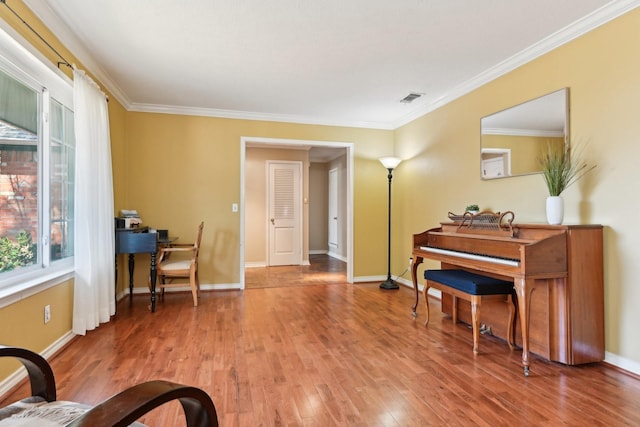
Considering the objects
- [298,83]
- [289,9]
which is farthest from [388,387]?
[298,83]

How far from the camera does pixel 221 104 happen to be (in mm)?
4371

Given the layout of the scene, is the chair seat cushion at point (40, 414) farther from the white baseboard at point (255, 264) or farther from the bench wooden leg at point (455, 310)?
the white baseboard at point (255, 264)

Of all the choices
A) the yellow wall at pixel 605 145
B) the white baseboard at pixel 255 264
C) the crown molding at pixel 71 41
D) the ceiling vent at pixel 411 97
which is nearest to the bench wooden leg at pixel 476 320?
the yellow wall at pixel 605 145

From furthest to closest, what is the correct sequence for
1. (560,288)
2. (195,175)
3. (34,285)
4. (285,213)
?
1. (285,213)
2. (195,175)
3. (560,288)
4. (34,285)

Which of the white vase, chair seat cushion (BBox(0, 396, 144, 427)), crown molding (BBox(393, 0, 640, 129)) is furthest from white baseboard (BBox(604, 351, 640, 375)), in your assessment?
chair seat cushion (BBox(0, 396, 144, 427))

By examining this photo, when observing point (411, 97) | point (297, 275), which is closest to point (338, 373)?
point (411, 97)

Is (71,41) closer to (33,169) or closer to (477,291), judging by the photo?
(33,169)

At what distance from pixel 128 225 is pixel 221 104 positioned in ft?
6.07

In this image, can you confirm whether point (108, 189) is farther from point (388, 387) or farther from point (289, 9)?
point (388, 387)

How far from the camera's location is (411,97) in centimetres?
406

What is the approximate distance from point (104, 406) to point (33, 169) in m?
2.35

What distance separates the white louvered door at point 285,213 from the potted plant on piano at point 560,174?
4.80 m

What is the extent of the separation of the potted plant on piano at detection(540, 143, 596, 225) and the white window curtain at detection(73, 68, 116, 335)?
3.65m

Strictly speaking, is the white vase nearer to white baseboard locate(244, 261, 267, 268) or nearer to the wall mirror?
the wall mirror
